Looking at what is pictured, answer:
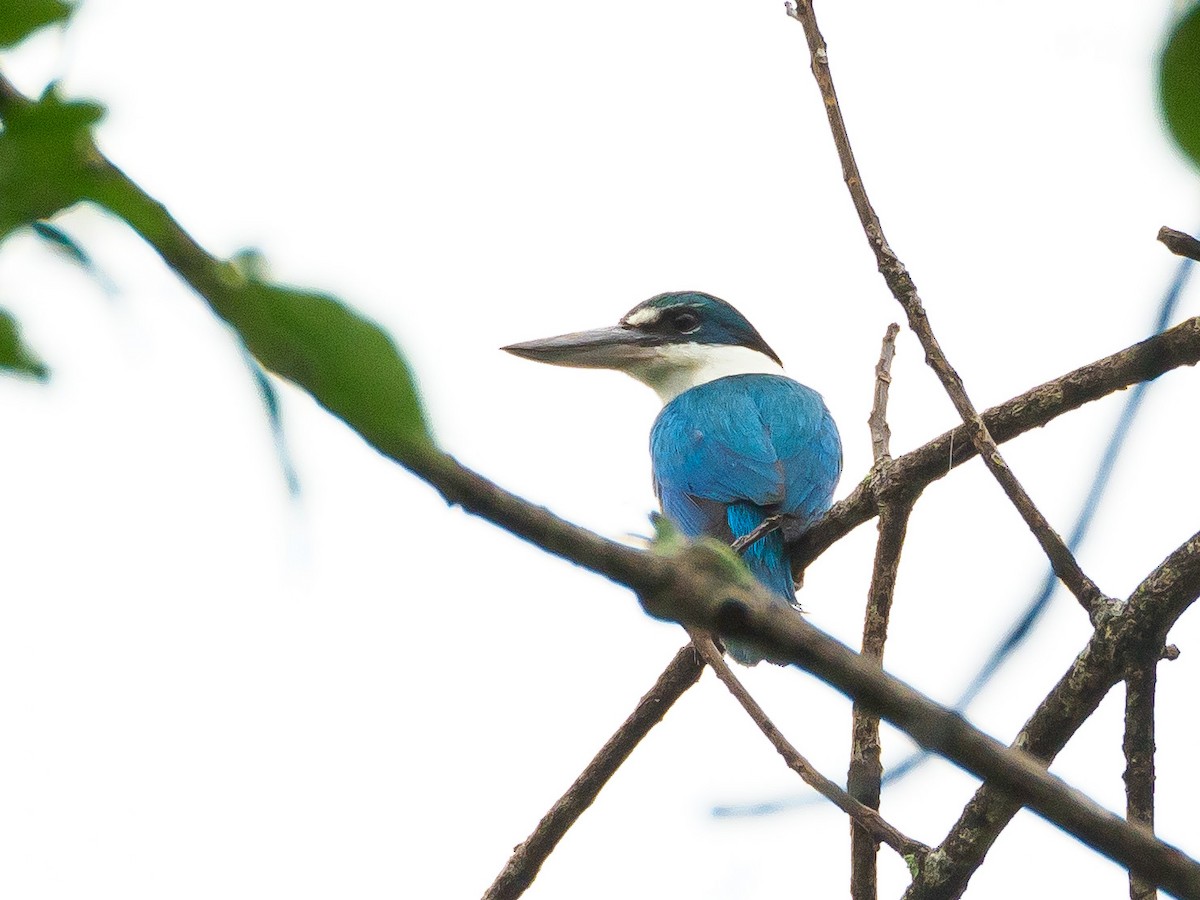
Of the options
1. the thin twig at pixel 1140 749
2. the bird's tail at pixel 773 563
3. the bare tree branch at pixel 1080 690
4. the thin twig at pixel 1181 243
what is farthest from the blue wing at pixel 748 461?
the thin twig at pixel 1181 243

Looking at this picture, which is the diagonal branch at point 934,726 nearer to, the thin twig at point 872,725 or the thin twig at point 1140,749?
the thin twig at point 1140,749

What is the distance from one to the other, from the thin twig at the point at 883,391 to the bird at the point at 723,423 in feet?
2.21

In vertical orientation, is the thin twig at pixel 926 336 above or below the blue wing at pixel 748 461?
below

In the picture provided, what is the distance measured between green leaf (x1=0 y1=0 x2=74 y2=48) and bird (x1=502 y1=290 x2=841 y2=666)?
314 cm

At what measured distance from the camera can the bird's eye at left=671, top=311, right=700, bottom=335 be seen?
661cm

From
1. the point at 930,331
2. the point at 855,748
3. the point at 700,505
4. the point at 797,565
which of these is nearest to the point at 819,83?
the point at 930,331

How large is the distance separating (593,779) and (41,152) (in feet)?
9.39

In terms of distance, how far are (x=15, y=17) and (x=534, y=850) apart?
2866 mm

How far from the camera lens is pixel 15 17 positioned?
48 cm

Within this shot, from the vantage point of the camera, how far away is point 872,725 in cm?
294

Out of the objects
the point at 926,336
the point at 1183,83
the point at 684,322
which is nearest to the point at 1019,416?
the point at 926,336

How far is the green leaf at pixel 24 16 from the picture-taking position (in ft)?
1.55

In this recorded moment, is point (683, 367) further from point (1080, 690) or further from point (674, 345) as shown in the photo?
point (1080, 690)

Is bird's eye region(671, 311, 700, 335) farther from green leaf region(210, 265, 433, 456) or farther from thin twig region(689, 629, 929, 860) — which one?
green leaf region(210, 265, 433, 456)
